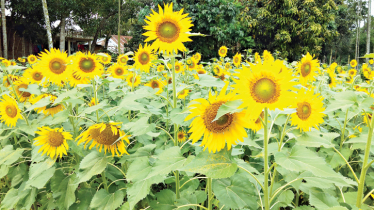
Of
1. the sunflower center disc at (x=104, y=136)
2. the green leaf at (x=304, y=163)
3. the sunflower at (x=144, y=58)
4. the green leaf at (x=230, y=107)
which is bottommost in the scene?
the sunflower center disc at (x=104, y=136)

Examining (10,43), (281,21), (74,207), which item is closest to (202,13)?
(281,21)

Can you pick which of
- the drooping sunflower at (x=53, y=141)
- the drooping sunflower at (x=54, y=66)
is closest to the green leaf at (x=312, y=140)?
the drooping sunflower at (x=53, y=141)

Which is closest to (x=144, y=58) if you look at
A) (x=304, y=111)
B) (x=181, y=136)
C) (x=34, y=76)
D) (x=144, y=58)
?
(x=144, y=58)

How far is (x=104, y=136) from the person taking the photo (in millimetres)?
1403

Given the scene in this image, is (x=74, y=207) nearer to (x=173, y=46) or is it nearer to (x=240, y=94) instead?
(x=173, y=46)

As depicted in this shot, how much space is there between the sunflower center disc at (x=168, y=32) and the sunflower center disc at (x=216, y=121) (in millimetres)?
732

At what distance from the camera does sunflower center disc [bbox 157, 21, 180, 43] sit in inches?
60.3

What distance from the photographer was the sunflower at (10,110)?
190 cm

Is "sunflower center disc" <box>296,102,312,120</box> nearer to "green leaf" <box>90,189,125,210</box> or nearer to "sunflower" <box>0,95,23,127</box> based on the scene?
"green leaf" <box>90,189,125,210</box>

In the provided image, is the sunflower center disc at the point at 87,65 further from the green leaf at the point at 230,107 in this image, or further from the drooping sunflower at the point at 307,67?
the drooping sunflower at the point at 307,67

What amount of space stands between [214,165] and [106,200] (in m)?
A: 0.91

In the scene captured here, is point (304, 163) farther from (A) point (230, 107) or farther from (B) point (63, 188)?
(B) point (63, 188)

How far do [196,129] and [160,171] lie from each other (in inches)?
8.9

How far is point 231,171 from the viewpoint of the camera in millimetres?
845
